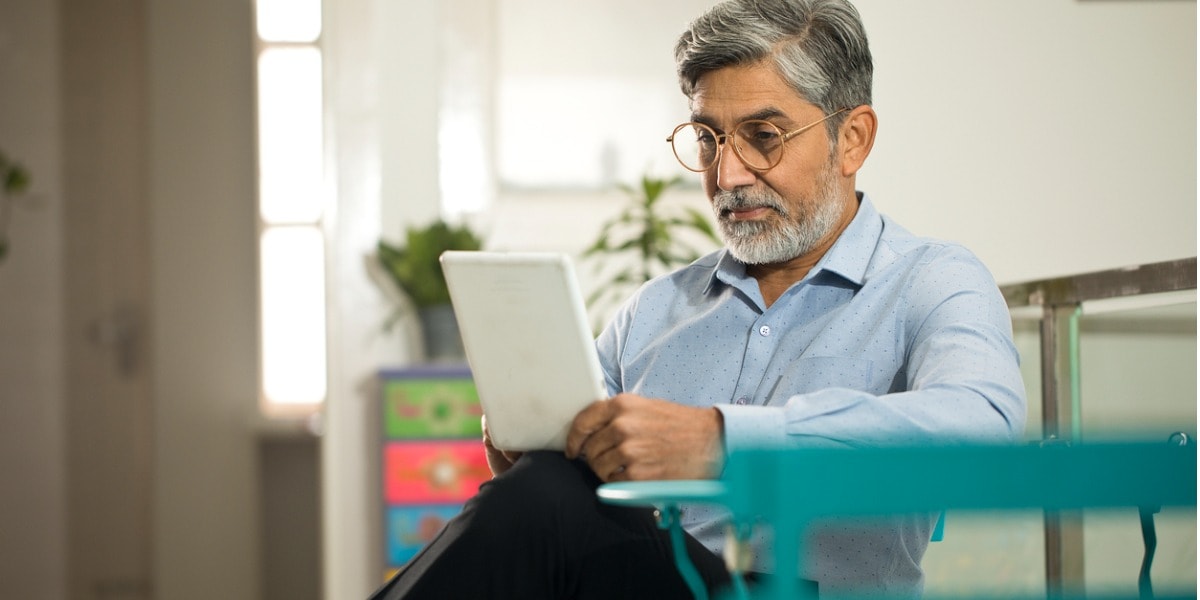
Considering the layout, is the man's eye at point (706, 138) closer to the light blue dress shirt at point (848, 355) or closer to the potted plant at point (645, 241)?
the light blue dress shirt at point (848, 355)

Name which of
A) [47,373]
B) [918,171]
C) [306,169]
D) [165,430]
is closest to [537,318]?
[918,171]

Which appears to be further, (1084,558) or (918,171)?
(918,171)

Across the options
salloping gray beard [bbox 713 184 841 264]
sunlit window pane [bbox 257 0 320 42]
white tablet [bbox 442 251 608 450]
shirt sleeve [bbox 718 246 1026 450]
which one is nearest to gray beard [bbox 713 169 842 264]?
salloping gray beard [bbox 713 184 841 264]

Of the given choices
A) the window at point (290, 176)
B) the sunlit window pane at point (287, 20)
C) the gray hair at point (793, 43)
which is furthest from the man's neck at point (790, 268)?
the sunlit window pane at point (287, 20)

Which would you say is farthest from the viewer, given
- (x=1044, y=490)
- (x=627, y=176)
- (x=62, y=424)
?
(x=62, y=424)

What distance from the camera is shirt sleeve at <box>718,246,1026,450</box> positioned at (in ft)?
3.93

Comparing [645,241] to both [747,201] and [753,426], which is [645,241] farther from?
[753,426]

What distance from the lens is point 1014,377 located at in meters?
1.32

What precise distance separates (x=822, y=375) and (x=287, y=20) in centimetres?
336

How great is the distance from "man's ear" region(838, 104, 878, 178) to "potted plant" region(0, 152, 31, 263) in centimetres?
366

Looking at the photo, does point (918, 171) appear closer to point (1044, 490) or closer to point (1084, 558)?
point (1084, 558)

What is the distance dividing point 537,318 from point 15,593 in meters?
4.03

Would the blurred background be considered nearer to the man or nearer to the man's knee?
the man

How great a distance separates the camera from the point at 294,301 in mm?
4469
